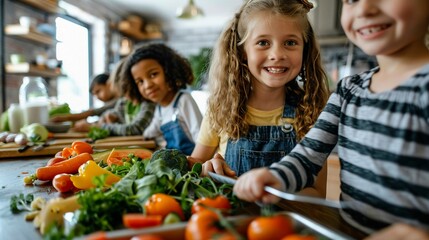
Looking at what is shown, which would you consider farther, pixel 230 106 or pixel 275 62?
pixel 230 106

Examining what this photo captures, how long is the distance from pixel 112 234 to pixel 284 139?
77cm

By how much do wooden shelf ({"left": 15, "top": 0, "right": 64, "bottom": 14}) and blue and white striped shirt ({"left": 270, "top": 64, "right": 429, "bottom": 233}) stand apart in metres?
3.68

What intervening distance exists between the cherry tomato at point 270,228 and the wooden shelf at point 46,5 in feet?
12.6

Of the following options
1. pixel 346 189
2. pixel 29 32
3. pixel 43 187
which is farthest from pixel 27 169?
pixel 29 32

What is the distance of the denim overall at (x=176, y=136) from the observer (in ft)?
6.33

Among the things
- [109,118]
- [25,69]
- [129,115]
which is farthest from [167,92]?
[25,69]

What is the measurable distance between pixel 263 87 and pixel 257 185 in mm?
657

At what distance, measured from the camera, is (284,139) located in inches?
45.4

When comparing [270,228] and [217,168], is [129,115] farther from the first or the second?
[270,228]

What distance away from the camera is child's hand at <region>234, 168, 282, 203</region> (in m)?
0.61

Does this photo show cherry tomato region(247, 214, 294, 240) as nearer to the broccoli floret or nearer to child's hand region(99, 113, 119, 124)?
the broccoli floret

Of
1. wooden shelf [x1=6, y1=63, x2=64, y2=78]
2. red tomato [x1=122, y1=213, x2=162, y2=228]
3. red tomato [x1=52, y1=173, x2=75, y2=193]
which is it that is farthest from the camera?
wooden shelf [x1=6, y1=63, x2=64, y2=78]

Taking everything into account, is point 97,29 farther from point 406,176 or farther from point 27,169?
point 406,176

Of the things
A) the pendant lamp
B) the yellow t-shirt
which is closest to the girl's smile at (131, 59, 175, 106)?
the yellow t-shirt
